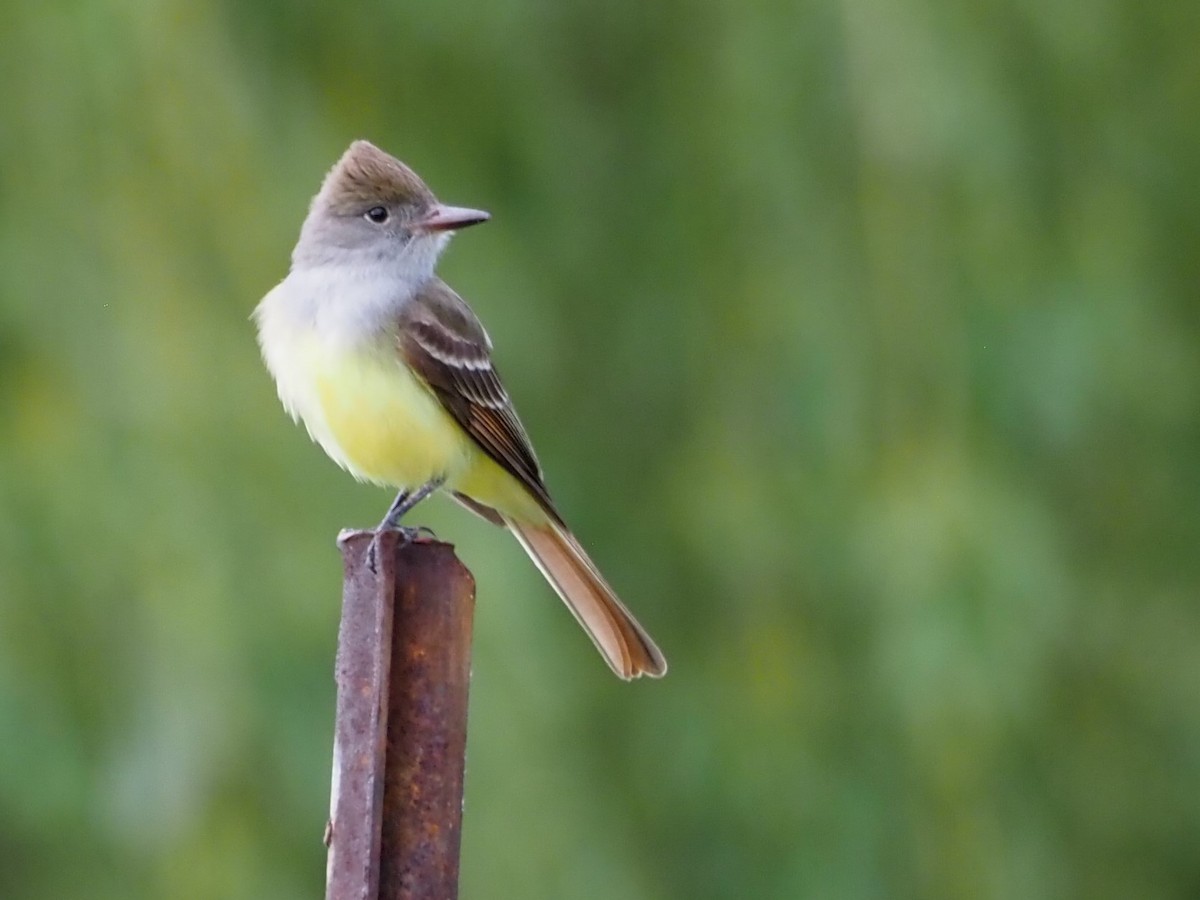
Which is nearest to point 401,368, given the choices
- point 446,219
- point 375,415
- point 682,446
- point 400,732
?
point 375,415

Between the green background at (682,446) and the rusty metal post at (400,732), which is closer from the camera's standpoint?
the rusty metal post at (400,732)

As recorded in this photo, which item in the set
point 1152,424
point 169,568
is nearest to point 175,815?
point 169,568

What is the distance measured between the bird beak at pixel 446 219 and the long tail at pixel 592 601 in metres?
0.57

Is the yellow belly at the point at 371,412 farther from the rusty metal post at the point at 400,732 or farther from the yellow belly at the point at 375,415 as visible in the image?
the rusty metal post at the point at 400,732

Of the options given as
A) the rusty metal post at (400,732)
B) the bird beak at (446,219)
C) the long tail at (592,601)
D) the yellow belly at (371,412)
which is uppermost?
the bird beak at (446,219)

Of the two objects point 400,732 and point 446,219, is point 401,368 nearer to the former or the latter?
point 446,219

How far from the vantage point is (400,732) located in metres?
2.49

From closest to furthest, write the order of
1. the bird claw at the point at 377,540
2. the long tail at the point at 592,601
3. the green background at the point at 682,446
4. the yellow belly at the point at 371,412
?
the bird claw at the point at 377,540 → the long tail at the point at 592,601 → the yellow belly at the point at 371,412 → the green background at the point at 682,446

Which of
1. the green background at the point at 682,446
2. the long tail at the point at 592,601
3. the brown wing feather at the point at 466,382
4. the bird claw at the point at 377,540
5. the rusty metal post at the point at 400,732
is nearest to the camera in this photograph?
the rusty metal post at the point at 400,732

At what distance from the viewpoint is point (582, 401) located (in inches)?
213

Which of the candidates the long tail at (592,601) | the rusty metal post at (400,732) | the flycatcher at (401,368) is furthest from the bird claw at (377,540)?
the flycatcher at (401,368)

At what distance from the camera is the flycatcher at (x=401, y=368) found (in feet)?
13.1

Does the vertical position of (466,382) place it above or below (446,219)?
below

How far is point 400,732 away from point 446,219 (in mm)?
1833
